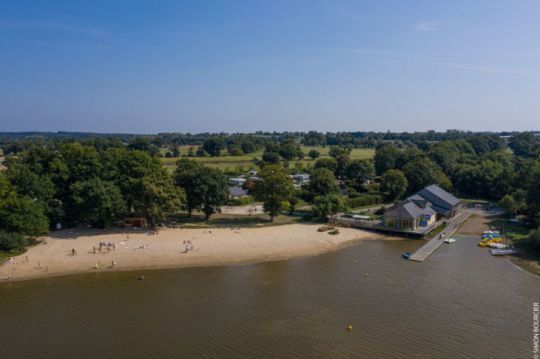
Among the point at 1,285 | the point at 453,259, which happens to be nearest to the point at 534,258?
the point at 453,259

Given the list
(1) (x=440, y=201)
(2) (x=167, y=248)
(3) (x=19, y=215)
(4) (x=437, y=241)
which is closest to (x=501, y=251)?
(4) (x=437, y=241)

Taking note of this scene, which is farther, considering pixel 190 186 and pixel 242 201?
pixel 242 201

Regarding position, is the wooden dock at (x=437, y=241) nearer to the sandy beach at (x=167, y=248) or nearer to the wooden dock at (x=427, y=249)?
the wooden dock at (x=427, y=249)

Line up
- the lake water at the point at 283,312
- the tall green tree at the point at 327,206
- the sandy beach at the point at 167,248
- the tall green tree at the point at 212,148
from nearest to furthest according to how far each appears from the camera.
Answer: the lake water at the point at 283,312, the sandy beach at the point at 167,248, the tall green tree at the point at 327,206, the tall green tree at the point at 212,148

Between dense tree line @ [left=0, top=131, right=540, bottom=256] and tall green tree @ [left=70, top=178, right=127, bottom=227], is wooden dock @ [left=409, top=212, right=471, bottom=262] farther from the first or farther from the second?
tall green tree @ [left=70, top=178, right=127, bottom=227]

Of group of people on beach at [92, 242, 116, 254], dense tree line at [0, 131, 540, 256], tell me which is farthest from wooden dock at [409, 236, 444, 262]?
group of people on beach at [92, 242, 116, 254]

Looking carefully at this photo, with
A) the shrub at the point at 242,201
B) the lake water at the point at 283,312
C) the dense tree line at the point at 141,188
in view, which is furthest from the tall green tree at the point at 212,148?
the lake water at the point at 283,312

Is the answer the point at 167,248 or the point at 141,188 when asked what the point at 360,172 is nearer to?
the point at 141,188
